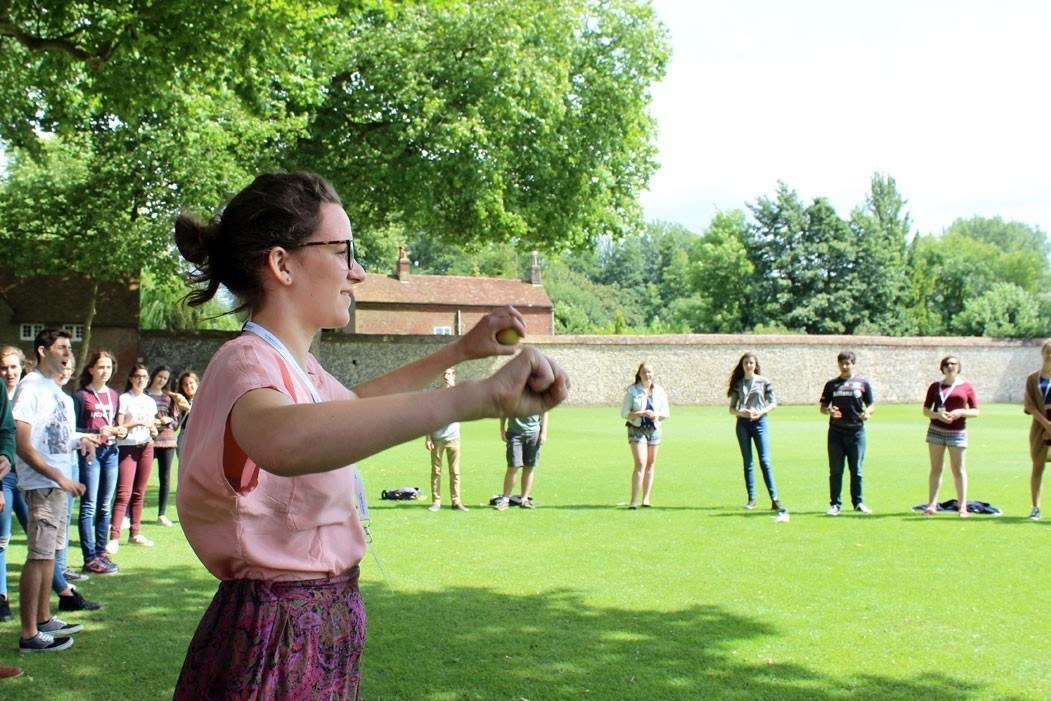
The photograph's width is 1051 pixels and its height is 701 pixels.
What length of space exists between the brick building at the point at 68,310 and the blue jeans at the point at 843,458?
115ft

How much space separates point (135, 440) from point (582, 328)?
60158 millimetres

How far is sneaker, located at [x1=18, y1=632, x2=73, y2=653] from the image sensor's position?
6.19 m

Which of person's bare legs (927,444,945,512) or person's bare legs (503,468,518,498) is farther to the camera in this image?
person's bare legs (503,468,518,498)

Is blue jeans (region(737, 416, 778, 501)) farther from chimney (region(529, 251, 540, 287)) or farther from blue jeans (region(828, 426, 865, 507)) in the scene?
chimney (region(529, 251, 540, 287))

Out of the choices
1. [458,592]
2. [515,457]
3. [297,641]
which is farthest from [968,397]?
[297,641]

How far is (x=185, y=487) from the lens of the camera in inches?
82.4

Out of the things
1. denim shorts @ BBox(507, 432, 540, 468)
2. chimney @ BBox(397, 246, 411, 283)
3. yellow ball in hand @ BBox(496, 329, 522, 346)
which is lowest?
denim shorts @ BBox(507, 432, 540, 468)

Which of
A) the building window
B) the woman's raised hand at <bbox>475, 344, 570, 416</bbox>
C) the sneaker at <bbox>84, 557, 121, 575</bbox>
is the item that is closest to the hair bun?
the woman's raised hand at <bbox>475, 344, 570, 416</bbox>

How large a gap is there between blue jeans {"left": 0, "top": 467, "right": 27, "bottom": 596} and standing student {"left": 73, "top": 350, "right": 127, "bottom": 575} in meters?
0.63

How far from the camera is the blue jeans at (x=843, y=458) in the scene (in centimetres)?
1264

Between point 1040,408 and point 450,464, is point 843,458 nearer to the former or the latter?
point 1040,408

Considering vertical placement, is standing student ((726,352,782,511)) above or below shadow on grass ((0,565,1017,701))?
above

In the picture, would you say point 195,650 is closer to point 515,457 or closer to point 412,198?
point 515,457

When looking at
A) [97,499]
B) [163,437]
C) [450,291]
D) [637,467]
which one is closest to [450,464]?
[637,467]
